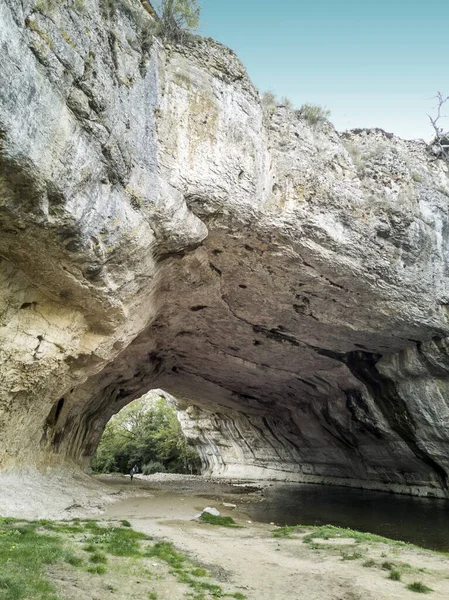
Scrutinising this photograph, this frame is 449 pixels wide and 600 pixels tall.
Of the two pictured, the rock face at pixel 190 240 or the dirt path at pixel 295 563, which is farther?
the rock face at pixel 190 240

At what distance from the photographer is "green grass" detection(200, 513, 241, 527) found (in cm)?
1281

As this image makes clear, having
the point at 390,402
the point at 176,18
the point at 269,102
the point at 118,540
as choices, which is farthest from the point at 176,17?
the point at 390,402

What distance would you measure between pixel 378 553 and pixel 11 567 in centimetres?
709

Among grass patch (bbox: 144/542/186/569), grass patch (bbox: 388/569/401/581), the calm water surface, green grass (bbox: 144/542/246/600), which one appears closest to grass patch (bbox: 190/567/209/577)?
green grass (bbox: 144/542/246/600)

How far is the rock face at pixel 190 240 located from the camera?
8.80 metres

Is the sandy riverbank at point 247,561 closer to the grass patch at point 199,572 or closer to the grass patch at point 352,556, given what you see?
the grass patch at point 352,556

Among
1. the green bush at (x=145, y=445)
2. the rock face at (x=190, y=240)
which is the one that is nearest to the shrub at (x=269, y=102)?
the rock face at (x=190, y=240)

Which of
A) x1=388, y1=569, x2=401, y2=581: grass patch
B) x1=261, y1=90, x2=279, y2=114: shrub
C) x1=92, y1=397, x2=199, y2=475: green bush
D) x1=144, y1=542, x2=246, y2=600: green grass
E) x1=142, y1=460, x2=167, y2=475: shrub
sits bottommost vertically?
x1=142, y1=460, x2=167, y2=475: shrub

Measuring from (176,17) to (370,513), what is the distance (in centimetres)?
1884

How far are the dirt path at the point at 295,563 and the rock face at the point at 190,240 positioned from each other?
580cm

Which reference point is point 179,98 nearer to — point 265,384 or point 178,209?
point 178,209

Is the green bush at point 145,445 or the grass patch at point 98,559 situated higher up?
the grass patch at point 98,559

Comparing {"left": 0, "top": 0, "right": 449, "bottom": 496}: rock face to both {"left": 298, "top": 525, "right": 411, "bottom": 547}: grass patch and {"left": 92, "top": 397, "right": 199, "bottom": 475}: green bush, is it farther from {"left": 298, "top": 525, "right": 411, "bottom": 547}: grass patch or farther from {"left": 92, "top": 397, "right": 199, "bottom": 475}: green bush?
{"left": 92, "top": 397, "right": 199, "bottom": 475}: green bush

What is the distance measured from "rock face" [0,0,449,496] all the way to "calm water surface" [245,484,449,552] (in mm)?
2615
